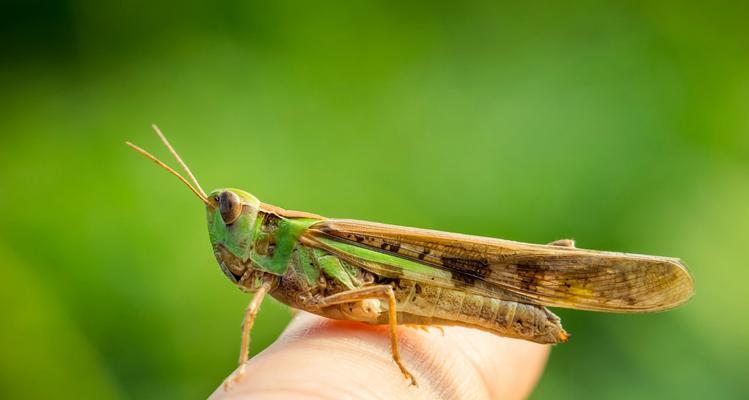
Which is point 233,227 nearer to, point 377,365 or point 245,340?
point 245,340

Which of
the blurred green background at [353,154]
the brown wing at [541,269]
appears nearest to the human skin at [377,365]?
the brown wing at [541,269]

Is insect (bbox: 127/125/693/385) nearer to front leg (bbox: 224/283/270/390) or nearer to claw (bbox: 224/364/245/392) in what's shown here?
front leg (bbox: 224/283/270/390)

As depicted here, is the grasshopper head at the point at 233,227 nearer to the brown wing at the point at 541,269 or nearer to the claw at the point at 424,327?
the brown wing at the point at 541,269

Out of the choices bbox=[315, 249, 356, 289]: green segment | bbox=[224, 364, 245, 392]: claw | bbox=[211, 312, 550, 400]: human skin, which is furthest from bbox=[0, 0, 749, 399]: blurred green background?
bbox=[224, 364, 245, 392]: claw

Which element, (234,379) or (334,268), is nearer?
(234,379)

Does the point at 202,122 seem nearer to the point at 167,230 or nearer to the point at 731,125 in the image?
the point at 167,230

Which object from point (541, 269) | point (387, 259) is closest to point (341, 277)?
point (387, 259)
